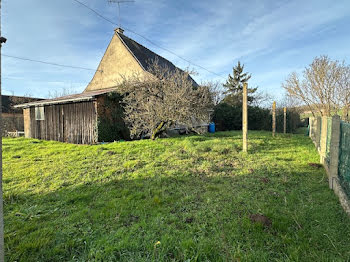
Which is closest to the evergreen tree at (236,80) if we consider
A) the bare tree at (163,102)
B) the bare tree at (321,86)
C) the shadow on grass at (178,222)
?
the bare tree at (321,86)

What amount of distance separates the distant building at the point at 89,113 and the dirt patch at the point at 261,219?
850 centimetres

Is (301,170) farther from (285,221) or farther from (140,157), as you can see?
(140,157)

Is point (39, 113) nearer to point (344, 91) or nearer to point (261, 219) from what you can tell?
point (261, 219)

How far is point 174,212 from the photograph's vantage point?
303 cm

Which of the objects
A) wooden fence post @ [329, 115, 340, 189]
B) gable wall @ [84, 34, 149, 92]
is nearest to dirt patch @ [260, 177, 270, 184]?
wooden fence post @ [329, 115, 340, 189]

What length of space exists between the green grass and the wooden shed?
4515 millimetres

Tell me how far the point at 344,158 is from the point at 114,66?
54.8 ft

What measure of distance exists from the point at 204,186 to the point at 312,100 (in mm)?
15861

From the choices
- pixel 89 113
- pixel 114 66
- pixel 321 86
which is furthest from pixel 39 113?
pixel 321 86

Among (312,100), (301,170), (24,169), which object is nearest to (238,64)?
(312,100)

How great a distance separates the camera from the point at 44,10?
17.3ft

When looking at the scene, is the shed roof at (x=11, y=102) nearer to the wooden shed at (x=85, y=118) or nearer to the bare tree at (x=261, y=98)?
the wooden shed at (x=85, y=118)

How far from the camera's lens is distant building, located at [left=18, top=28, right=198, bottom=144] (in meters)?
10.1

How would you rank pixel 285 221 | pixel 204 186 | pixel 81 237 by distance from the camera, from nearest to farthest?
1. pixel 81 237
2. pixel 285 221
3. pixel 204 186
